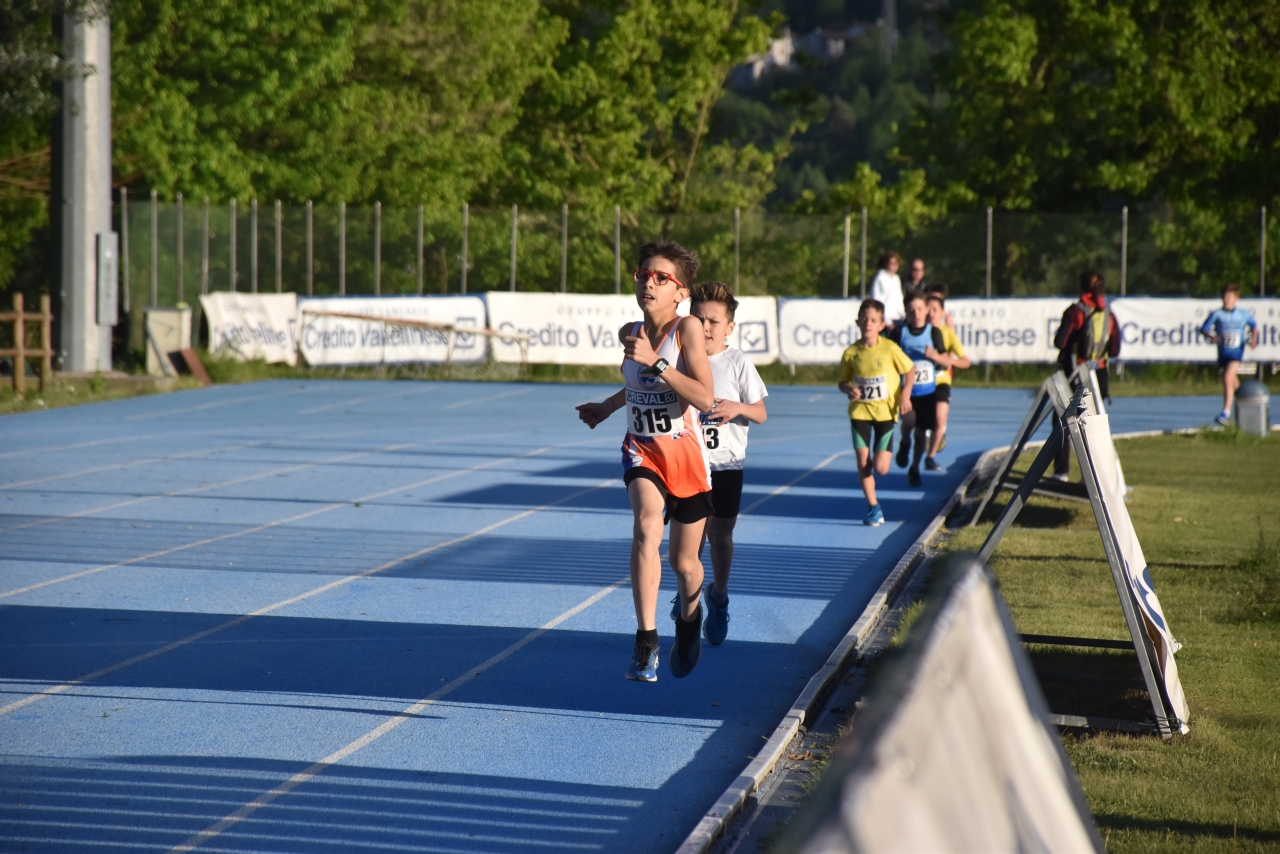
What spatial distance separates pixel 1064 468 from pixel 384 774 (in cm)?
906

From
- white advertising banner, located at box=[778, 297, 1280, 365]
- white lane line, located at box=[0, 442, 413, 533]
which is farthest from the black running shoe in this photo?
white advertising banner, located at box=[778, 297, 1280, 365]

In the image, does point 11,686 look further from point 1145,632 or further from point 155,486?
point 155,486

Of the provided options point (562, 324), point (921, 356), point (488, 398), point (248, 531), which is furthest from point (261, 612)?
point (562, 324)

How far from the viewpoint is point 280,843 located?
4.31 meters

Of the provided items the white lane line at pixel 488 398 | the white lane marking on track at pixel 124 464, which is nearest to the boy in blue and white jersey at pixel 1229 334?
the white lane line at pixel 488 398

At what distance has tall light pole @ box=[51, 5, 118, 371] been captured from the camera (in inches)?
981

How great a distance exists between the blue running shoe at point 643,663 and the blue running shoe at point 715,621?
2.36 feet

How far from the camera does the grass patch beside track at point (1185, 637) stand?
446 centimetres

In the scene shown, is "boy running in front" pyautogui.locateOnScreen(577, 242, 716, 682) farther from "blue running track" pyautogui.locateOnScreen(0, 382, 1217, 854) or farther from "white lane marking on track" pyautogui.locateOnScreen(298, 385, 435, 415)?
"white lane marking on track" pyautogui.locateOnScreen(298, 385, 435, 415)

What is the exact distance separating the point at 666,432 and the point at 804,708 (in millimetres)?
1292

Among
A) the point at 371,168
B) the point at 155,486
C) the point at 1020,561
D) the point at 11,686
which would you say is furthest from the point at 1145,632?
the point at 371,168

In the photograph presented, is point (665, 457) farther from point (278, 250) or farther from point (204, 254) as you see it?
point (204, 254)

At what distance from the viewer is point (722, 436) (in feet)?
22.6

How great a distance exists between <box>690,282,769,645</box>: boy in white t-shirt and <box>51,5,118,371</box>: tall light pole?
66.7 ft
